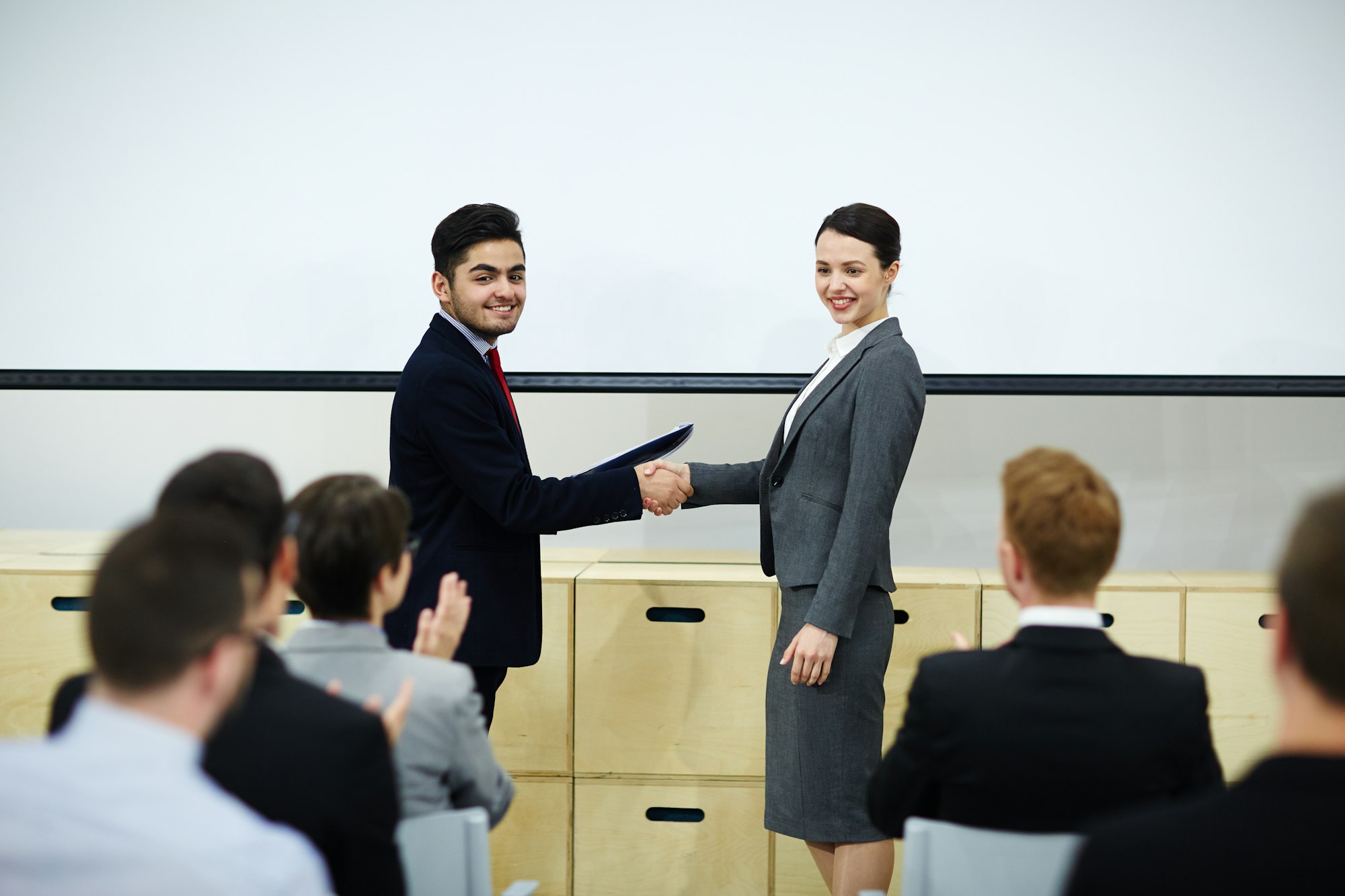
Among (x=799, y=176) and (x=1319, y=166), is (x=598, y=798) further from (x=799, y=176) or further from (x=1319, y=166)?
(x=1319, y=166)

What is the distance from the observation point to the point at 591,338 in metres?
2.85

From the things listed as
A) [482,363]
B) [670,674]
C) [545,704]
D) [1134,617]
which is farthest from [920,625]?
[482,363]

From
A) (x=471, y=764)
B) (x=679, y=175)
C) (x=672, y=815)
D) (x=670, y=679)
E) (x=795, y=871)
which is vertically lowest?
(x=795, y=871)

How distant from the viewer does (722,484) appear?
240 cm

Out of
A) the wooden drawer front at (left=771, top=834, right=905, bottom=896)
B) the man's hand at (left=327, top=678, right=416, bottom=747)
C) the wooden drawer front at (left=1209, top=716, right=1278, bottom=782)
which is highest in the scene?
the man's hand at (left=327, top=678, right=416, bottom=747)

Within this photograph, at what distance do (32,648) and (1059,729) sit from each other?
2496 mm

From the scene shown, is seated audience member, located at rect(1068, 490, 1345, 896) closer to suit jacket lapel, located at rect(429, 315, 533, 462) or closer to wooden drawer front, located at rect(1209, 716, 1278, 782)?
suit jacket lapel, located at rect(429, 315, 533, 462)

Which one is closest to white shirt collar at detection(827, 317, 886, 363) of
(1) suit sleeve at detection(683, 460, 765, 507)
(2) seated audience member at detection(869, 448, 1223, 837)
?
(1) suit sleeve at detection(683, 460, 765, 507)

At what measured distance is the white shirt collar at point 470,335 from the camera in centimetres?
212

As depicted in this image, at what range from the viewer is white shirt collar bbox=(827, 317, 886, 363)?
2027mm

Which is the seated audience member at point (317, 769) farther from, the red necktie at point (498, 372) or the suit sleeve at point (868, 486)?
the red necktie at point (498, 372)

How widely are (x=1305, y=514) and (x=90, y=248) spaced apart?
309cm

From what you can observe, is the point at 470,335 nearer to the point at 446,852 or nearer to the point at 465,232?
the point at 465,232

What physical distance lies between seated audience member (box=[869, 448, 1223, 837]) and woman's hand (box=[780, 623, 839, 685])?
1.93 ft
